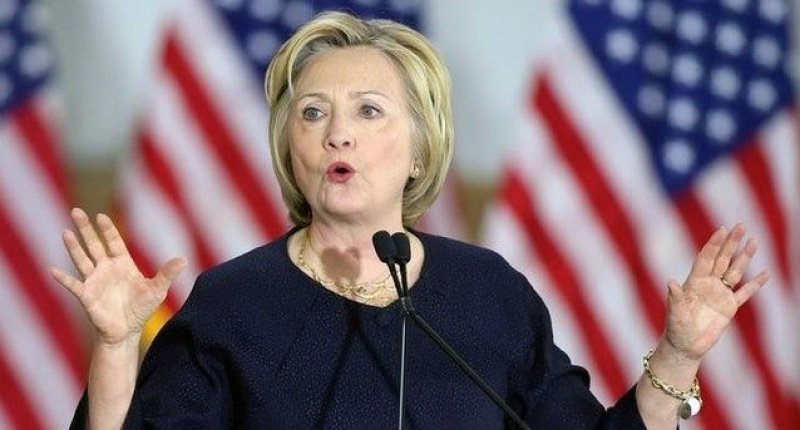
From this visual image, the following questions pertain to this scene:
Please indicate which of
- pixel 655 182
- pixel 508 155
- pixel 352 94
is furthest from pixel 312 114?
pixel 655 182

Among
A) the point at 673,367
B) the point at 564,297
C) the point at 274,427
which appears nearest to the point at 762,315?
the point at 564,297

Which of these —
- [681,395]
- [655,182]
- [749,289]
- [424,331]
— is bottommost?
[655,182]

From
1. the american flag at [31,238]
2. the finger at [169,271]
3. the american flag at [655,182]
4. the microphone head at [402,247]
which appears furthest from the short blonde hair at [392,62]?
the american flag at [655,182]

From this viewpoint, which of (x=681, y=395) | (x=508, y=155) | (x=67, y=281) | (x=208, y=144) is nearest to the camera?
(x=67, y=281)

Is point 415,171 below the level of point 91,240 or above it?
below

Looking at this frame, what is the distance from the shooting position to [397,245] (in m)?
2.42

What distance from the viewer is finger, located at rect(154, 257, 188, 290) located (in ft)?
7.48

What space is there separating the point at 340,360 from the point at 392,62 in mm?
501

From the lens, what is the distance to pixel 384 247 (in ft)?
7.90

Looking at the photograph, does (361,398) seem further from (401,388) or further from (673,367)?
(673,367)

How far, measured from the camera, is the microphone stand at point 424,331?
2352mm

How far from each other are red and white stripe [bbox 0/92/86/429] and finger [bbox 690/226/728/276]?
7.88 ft

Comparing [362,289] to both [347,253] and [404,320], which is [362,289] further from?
[404,320]

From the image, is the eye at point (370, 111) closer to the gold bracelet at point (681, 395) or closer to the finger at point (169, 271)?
the finger at point (169, 271)
